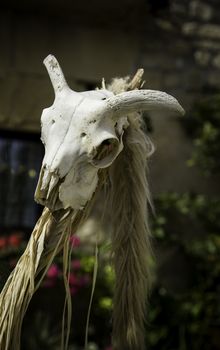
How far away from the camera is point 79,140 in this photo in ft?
4.23

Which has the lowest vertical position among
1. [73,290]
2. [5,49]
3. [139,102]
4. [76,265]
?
[73,290]

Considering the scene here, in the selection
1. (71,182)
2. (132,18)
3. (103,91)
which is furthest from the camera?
(132,18)

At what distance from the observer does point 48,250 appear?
4.50ft

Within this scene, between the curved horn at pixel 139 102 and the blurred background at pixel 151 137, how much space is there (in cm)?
216

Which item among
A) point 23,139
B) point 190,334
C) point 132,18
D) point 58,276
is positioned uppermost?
point 132,18

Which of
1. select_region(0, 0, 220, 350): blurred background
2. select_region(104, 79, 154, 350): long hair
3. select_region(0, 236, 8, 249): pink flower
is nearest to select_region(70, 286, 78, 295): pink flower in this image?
select_region(0, 0, 220, 350): blurred background

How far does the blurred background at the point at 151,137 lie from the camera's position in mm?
3521

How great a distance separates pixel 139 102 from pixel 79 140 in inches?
5.4

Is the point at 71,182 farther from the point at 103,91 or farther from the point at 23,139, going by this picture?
the point at 23,139

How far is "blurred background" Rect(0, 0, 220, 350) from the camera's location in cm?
352

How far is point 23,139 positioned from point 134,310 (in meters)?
2.49

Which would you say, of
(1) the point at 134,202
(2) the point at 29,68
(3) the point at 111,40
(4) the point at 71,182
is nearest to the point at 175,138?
(3) the point at 111,40

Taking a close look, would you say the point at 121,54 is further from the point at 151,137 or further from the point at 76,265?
the point at 76,265

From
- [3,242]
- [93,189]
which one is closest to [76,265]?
[3,242]
